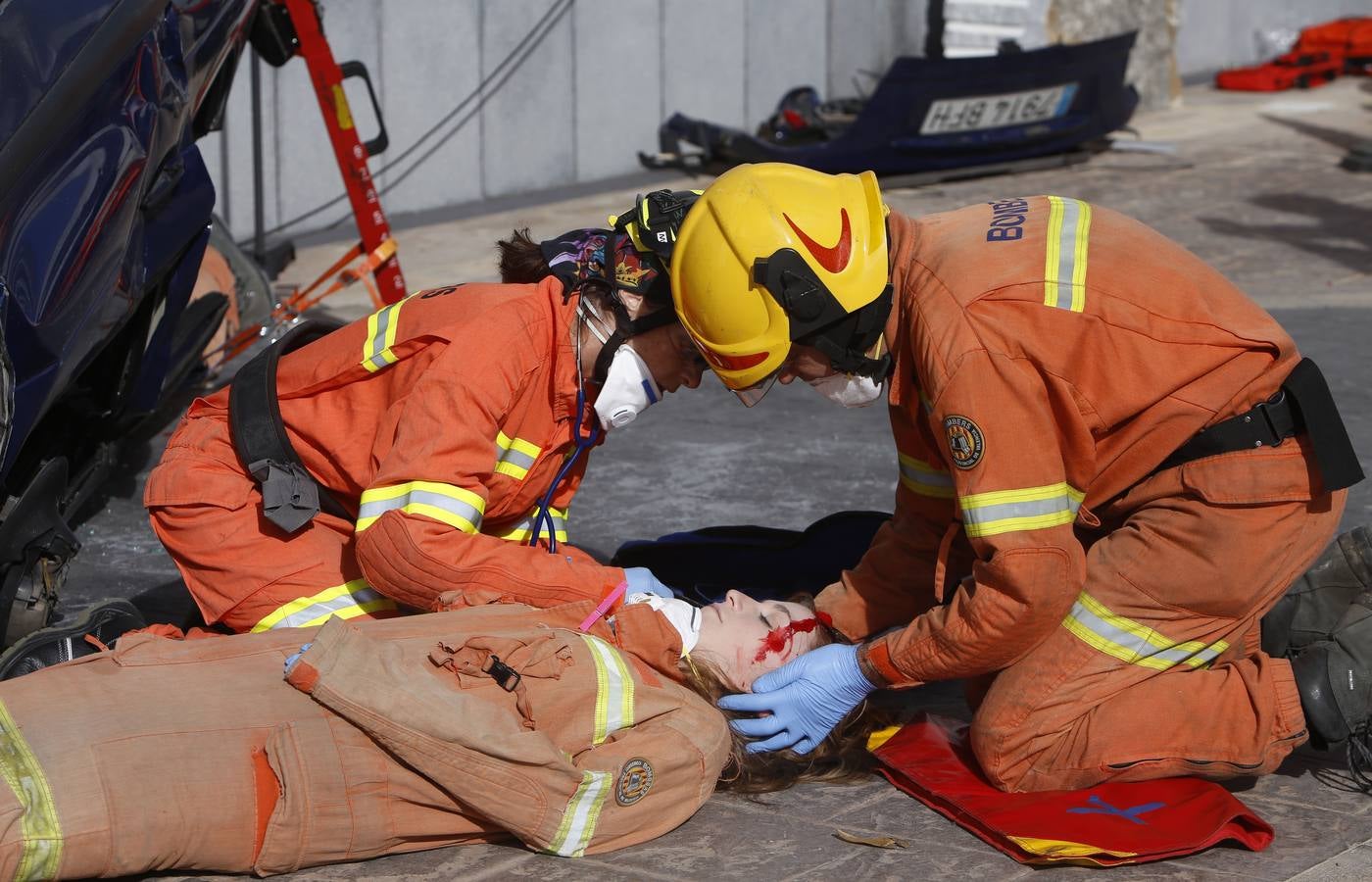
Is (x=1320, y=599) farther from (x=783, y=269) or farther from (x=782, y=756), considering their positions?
(x=783, y=269)

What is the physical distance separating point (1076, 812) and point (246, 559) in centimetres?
180

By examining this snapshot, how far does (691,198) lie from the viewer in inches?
129

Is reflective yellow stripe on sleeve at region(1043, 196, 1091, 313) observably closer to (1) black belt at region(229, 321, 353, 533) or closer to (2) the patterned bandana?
(2) the patterned bandana

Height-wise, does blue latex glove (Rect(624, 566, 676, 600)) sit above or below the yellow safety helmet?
below

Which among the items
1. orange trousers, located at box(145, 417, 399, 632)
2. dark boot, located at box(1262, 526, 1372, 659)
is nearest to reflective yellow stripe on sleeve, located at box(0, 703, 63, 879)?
orange trousers, located at box(145, 417, 399, 632)

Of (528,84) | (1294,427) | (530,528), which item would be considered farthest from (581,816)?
(528,84)

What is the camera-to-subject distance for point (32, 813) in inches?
102

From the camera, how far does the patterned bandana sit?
333 centimetres

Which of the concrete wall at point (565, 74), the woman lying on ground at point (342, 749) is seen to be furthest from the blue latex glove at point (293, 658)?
the concrete wall at point (565, 74)

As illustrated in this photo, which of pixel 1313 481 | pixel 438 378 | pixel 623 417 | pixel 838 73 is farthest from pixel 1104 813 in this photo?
pixel 838 73

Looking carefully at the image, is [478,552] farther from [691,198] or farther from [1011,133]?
[1011,133]

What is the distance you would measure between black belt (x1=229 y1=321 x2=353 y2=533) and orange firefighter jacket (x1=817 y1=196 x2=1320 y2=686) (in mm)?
1234

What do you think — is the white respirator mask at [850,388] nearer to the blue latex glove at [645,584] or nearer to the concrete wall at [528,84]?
the blue latex glove at [645,584]

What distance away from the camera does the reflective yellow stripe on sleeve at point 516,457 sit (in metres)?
3.46
